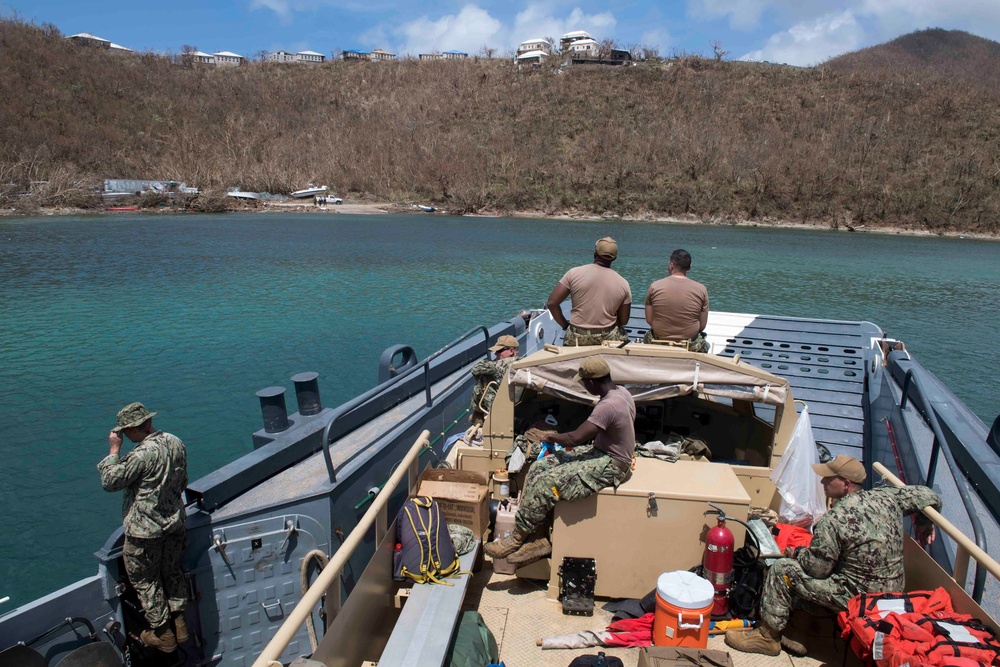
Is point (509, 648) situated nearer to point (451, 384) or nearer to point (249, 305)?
point (451, 384)

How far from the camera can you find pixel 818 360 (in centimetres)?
867

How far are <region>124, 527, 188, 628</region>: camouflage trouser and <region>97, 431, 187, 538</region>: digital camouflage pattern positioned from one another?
11 cm

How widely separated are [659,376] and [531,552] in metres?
1.60

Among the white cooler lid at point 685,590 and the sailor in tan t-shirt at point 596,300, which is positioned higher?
the sailor in tan t-shirt at point 596,300

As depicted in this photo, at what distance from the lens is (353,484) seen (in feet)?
17.5

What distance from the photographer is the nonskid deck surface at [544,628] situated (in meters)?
3.93

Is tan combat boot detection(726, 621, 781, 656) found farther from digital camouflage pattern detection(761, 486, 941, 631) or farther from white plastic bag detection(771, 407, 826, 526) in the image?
white plastic bag detection(771, 407, 826, 526)

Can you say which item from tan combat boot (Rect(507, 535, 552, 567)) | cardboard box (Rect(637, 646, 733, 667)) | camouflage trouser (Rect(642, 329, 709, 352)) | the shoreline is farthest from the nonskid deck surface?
the shoreline

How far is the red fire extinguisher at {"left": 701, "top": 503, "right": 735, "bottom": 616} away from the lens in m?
3.95

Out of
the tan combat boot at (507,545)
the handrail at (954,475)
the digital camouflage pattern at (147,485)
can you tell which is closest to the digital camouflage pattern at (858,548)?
the handrail at (954,475)

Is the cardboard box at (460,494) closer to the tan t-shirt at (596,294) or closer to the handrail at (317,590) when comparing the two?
the handrail at (317,590)

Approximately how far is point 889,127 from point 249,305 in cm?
7267

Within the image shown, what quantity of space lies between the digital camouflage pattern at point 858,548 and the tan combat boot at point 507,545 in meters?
1.79

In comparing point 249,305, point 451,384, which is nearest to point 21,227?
point 249,305
